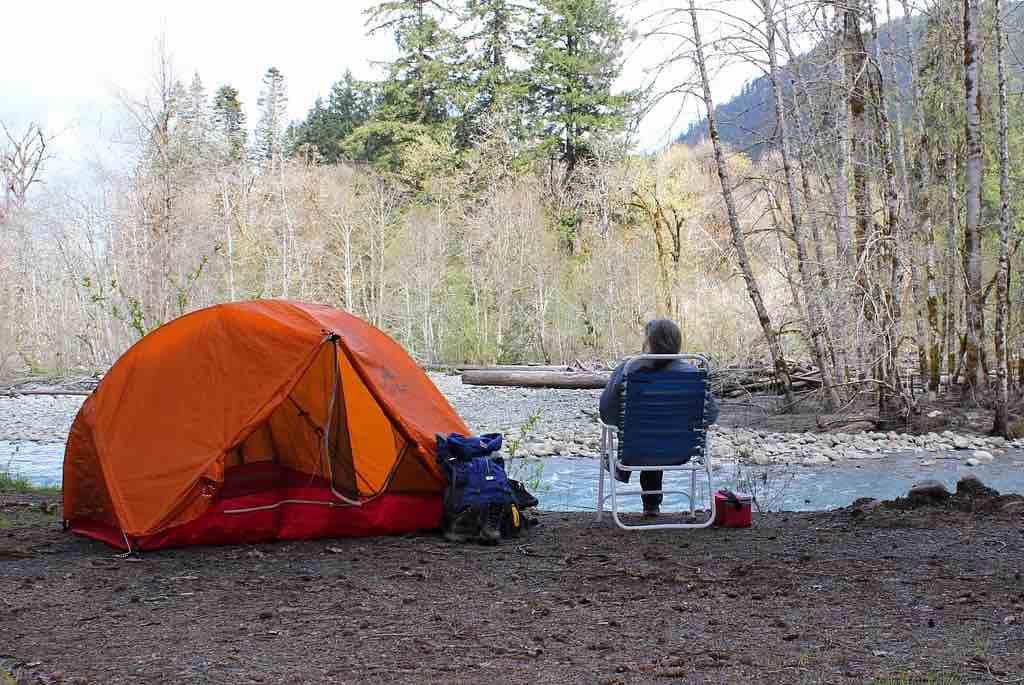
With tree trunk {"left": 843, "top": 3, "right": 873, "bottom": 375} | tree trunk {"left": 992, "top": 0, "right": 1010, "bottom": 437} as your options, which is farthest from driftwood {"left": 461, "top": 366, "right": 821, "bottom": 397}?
tree trunk {"left": 992, "top": 0, "right": 1010, "bottom": 437}

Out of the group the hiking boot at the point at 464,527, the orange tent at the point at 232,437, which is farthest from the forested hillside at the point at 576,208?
the hiking boot at the point at 464,527

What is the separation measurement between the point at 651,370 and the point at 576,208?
2247cm

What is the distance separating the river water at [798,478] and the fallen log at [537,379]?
342 inches

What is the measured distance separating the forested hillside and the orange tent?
3.73 meters

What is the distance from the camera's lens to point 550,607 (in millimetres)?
3789

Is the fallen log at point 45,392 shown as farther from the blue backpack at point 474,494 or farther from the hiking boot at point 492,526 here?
the hiking boot at point 492,526

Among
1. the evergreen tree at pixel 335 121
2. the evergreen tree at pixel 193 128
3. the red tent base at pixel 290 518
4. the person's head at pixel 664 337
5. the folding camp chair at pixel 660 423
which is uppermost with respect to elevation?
the evergreen tree at pixel 335 121

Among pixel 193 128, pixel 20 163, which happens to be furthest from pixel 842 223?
pixel 20 163

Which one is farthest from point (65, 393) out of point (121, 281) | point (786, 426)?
point (786, 426)

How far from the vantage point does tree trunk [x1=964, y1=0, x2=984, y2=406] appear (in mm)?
8398

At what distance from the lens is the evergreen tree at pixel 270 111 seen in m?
40.1

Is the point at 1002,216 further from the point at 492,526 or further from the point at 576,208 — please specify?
the point at 576,208

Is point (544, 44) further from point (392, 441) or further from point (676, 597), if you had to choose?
point (676, 597)

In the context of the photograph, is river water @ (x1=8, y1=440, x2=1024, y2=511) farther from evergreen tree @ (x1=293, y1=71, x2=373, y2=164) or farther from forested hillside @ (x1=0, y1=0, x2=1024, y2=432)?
evergreen tree @ (x1=293, y1=71, x2=373, y2=164)
